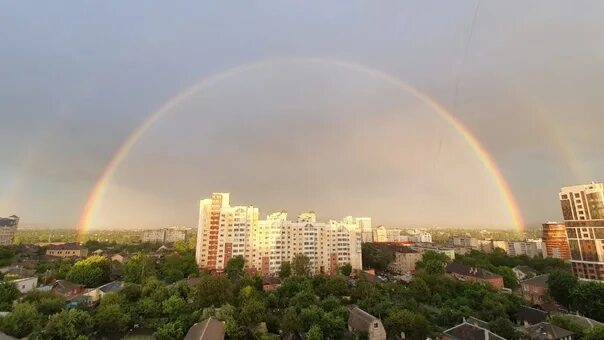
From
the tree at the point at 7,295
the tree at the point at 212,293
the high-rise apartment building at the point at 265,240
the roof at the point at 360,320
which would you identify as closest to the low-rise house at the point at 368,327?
the roof at the point at 360,320

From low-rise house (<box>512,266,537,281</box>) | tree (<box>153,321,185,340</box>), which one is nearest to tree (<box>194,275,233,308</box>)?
tree (<box>153,321,185,340</box>)

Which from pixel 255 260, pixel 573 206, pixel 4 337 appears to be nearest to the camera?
pixel 4 337

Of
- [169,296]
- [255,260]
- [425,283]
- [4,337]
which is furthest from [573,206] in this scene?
[4,337]

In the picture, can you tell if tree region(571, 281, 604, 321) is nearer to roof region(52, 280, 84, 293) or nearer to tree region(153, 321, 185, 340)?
tree region(153, 321, 185, 340)

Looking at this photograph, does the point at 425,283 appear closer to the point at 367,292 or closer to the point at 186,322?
the point at 367,292

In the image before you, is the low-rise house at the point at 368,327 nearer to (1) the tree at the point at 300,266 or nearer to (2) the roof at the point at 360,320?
(2) the roof at the point at 360,320
